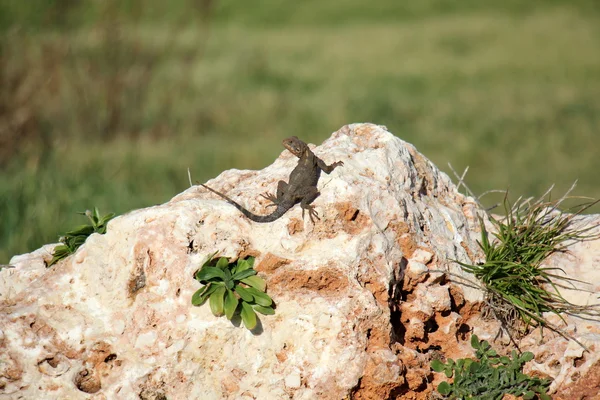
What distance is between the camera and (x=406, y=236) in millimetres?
3525

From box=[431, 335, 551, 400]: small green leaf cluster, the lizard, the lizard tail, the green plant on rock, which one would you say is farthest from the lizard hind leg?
box=[431, 335, 551, 400]: small green leaf cluster

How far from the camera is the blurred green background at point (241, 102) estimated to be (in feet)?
29.2

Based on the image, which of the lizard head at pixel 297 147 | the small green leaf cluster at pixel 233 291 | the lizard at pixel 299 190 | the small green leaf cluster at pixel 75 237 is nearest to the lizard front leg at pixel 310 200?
the lizard at pixel 299 190

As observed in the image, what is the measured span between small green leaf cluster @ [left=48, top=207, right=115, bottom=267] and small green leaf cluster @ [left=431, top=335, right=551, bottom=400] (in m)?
1.98

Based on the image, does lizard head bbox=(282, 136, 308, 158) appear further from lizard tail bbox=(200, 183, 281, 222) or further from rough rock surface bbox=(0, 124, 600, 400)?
lizard tail bbox=(200, 183, 281, 222)

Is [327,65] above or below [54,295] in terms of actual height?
below

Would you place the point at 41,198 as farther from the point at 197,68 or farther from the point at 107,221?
the point at 197,68

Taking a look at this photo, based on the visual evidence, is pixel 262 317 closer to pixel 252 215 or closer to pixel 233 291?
pixel 233 291

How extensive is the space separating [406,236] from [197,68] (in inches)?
657

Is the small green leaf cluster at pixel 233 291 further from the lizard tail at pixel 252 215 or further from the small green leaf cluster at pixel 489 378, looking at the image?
the small green leaf cluster at pixel 489 378

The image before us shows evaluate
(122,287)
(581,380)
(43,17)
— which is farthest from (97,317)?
(43,17)

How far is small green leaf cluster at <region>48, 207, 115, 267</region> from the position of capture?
3668 mm

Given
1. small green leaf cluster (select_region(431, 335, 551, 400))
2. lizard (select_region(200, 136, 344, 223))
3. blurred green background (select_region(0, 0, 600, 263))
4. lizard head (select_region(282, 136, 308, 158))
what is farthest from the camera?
blurred green background (select_region(0, 0, 600, 263))

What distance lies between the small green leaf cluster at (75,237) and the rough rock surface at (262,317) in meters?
0.12
